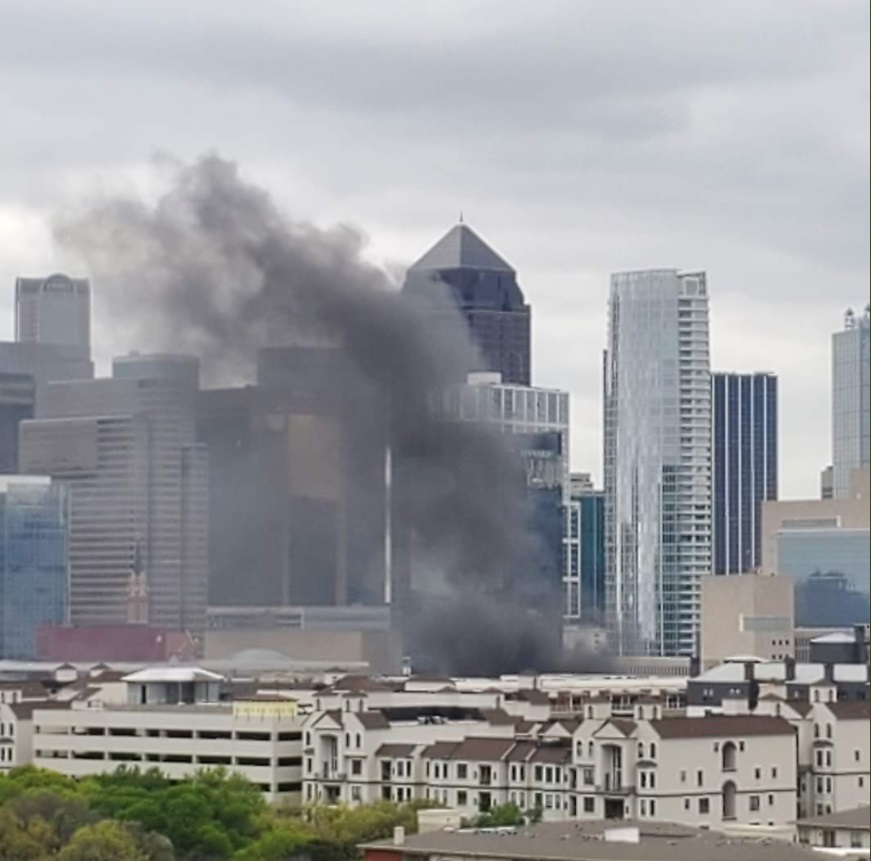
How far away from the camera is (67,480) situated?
193625 millimetres

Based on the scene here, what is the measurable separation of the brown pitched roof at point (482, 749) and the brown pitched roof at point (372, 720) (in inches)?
102

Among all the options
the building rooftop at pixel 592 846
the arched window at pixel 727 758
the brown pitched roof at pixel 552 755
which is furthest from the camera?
the brown pitched roof at pixel 552 755

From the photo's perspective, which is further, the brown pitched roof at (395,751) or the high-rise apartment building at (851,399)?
the brown pitched roof at (395,751)

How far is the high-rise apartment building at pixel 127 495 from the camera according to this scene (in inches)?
7382

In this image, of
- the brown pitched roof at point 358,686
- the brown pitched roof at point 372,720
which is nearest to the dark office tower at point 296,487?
the brown pitched roof at point 358,686

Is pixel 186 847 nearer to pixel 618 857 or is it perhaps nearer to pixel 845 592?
pixel 618 857

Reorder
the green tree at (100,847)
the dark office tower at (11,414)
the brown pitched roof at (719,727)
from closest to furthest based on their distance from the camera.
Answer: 1. the green tree at (100,847)
2. the brown pitched roof at (719,727)
3. the dark office tower at (11,414)

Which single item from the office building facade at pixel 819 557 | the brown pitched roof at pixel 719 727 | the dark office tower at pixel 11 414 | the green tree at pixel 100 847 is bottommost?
the green tree at pixel 100 847

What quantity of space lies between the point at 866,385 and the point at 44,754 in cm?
6527

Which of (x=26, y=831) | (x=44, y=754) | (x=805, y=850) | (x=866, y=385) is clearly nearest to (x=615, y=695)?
(x=44, y=754)

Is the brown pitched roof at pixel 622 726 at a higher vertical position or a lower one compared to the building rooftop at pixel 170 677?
lower

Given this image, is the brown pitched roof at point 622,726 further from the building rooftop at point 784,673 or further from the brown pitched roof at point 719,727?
the building rooftop at point 784,673

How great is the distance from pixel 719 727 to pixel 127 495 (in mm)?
121922

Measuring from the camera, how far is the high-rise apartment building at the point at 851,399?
20.8 m
